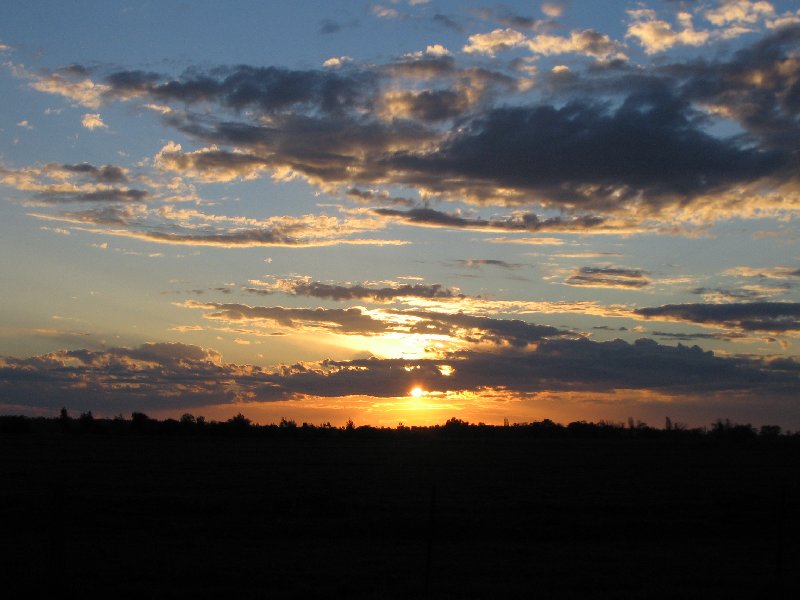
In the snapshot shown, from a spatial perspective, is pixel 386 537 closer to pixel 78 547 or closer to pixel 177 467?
pixel 78 547

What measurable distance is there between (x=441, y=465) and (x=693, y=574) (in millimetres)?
43875

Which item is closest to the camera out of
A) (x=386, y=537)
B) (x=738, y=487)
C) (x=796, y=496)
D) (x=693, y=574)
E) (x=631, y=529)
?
(x=693, y=574)

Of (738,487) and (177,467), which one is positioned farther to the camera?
(177,467)

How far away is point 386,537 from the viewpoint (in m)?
22.4

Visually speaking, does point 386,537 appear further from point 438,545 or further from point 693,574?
point 693,574

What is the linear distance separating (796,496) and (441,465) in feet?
90.0

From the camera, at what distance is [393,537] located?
884 inches

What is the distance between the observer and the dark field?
14469 millimetres

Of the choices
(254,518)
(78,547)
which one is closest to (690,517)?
(254,518)

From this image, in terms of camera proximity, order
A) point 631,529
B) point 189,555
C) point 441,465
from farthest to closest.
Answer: point 441,465 → point 631,529 → point 189,555

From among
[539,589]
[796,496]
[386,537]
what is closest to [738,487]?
[796,496]

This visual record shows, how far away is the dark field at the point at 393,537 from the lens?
14469 mm

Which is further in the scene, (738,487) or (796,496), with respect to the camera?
(738,487)

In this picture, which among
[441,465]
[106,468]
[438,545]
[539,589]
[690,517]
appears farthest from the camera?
[441,465]
